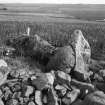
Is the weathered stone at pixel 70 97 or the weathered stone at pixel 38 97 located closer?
the weathered stone at pixel 38 97

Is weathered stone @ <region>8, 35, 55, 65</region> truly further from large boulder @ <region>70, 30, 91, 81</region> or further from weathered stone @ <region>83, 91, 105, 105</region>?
weathered stone @ <region>83, 91, 105, 105</region>

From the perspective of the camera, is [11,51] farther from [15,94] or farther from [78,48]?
[15,94]

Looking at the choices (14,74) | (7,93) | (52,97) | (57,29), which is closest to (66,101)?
(52,97)

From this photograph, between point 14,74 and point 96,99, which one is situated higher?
point 14,74

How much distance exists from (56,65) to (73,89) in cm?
201

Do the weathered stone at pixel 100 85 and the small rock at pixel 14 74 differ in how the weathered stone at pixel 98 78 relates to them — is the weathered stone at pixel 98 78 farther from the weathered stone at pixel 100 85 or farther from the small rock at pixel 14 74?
the small rock at pixel 14 74

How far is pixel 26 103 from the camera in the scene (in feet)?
19.6

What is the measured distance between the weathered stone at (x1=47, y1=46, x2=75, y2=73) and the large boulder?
319 mm

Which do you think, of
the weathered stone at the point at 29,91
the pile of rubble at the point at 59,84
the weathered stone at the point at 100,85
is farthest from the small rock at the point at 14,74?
the weathered stone at the point at 100,85

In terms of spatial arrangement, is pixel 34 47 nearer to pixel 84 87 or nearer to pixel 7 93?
pixel 84 87

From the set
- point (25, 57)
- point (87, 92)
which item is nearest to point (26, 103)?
point (87, 92)

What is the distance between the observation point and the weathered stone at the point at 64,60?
28.3ft

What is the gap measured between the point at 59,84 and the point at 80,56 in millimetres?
2811

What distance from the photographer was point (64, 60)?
867 cm
